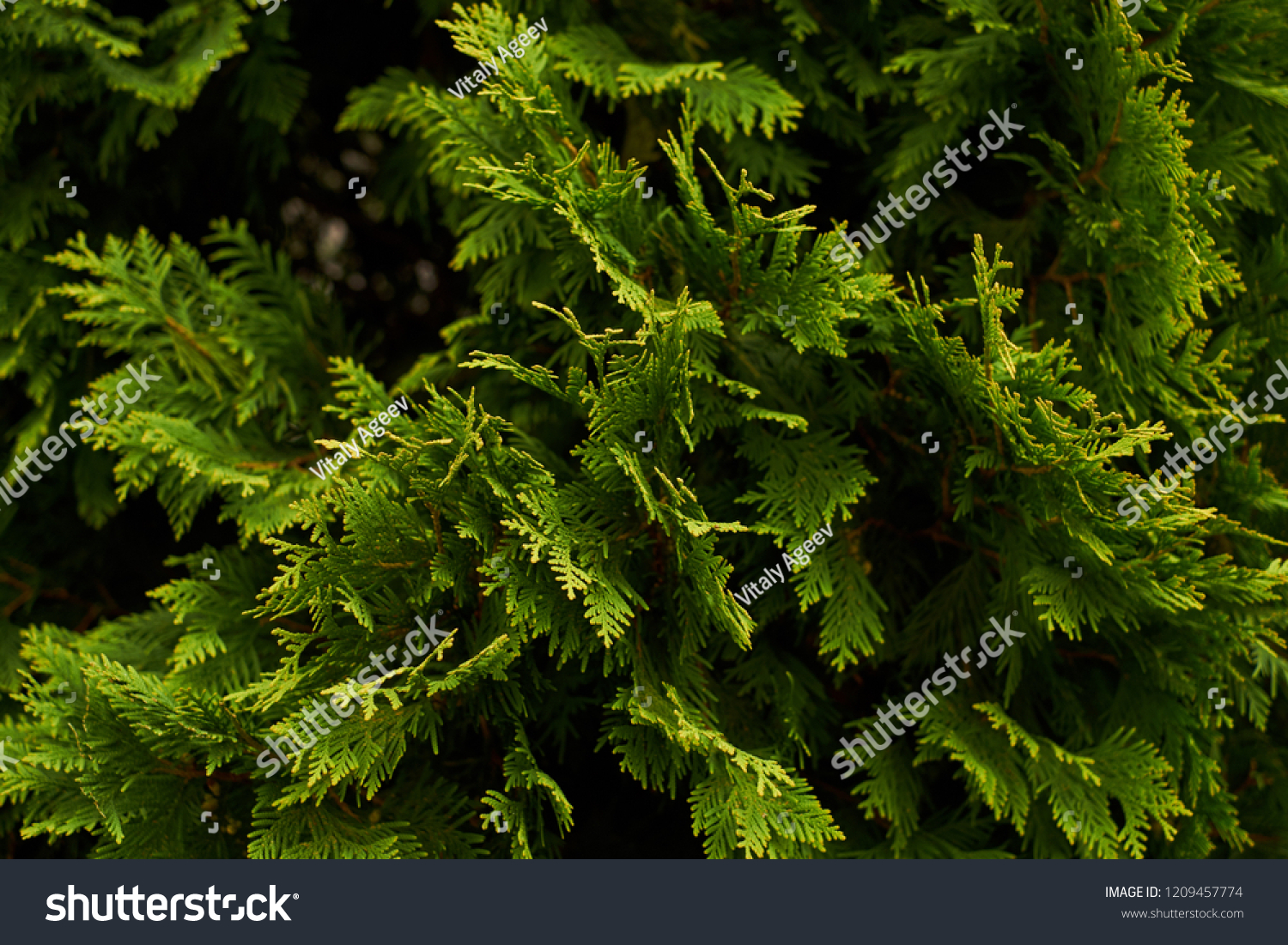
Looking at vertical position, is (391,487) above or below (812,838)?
above

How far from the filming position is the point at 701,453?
9.00ft

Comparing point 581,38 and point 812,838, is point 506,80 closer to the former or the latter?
point 581,38

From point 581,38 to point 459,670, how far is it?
1.88 meters

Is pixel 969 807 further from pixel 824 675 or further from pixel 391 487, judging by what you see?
pixel 391 487

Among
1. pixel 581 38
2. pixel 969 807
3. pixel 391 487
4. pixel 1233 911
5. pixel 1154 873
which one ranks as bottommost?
pixel 1233 911

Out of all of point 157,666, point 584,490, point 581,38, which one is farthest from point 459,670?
point 581,38

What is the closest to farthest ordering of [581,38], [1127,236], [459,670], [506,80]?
[459,670], [506,80], [1127,236], [581,38]

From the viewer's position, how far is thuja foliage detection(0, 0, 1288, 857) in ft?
7.20

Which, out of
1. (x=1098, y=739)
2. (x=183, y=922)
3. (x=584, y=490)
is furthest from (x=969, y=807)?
(x=183, y=922)

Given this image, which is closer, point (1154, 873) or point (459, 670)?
point (459, 670)

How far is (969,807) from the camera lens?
272 centimetres

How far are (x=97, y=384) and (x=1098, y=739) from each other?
324 cm

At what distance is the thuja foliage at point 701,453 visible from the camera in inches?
86.4

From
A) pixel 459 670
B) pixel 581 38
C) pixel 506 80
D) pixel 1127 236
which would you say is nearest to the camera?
pixel 459 670
